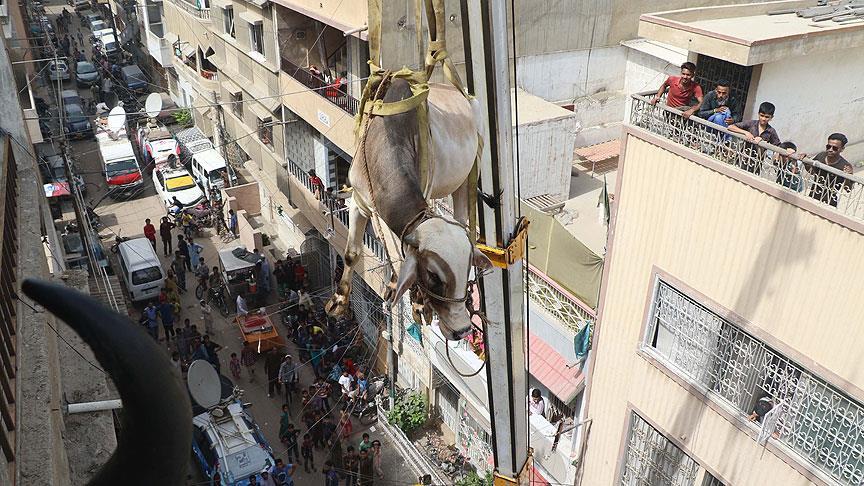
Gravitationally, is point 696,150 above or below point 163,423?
below

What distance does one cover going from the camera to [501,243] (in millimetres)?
7000

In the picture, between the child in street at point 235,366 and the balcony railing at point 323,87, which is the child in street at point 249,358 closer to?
the child in street at point 235,366

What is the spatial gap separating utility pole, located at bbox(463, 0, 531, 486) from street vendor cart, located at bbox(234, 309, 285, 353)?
1707 cm

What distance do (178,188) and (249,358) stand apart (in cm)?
1548

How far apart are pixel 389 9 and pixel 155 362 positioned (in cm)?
1774

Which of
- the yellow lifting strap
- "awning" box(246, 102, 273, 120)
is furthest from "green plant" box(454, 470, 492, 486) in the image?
"awning" box(246, 102, 273, 120)

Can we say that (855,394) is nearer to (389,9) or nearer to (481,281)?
(481,281)

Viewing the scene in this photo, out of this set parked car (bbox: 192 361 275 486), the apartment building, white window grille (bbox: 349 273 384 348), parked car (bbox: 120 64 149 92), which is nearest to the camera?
the apartment building

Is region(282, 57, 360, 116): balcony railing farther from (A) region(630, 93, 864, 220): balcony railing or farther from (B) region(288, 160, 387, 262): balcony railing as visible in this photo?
(A) region(630, 93, 864, 220): balcony railing

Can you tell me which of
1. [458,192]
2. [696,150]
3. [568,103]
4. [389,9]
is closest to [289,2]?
[389,9]

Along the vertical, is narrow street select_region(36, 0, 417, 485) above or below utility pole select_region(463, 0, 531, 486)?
below

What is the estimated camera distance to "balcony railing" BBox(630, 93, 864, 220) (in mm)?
9562

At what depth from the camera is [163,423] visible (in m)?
2.47

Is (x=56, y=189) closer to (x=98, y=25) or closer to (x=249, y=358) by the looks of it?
(x=249, y=358)
